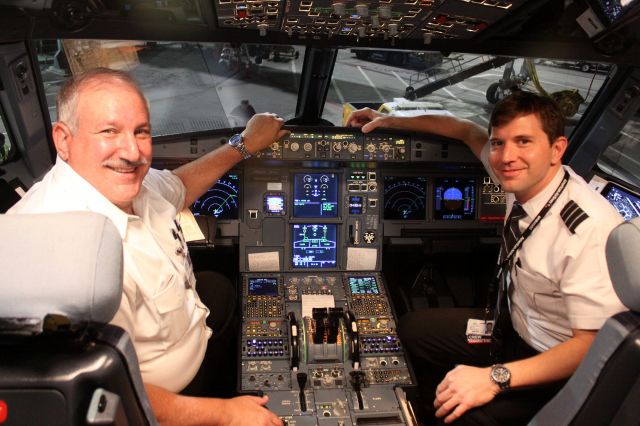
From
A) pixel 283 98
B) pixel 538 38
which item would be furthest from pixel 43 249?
pixel 283 98

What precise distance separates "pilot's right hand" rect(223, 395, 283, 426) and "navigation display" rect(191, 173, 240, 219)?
1.29m

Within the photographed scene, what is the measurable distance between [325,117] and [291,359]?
192 centimetres

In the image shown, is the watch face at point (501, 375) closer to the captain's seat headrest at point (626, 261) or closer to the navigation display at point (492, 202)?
the captain's seat headrest at point (626, 261)

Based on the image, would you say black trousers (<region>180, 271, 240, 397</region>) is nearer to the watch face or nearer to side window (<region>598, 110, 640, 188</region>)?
the watch face

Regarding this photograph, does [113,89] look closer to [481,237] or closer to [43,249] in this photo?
[43,249]

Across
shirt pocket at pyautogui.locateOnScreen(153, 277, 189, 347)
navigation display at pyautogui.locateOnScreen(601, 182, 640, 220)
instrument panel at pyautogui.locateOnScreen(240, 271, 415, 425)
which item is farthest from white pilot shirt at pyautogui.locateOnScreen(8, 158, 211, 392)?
navigation display at pyautogui.locateOnScreen(601, 182, 640, 220)

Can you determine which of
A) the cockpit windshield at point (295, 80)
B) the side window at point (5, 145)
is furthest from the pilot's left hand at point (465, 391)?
the side window at point (5, 145)

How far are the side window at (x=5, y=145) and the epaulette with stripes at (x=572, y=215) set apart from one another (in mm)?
2530

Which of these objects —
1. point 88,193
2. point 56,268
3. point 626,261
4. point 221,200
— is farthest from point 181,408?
point 221,200

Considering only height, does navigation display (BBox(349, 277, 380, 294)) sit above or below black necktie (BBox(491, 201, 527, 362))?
below

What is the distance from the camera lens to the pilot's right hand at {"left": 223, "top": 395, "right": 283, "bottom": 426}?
1891 millimetres

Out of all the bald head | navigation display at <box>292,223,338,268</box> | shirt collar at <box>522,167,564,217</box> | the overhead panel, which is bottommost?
navigation display at <box>292,223,338,268</box>

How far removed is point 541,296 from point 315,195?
1399 millimetres

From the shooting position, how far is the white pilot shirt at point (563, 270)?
1922 millimetres
